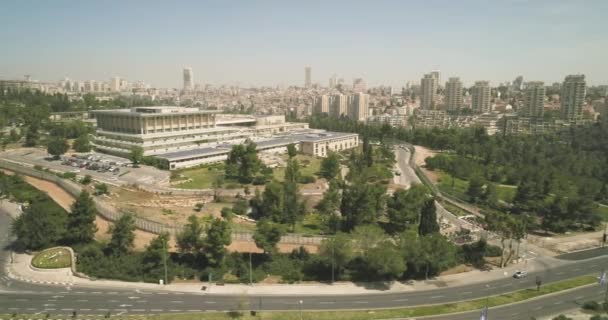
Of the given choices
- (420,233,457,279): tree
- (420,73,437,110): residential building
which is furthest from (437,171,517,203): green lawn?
(420,73,437,110): residential building

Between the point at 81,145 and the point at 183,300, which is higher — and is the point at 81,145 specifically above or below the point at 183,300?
above

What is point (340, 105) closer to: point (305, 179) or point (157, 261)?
point (305, 179)

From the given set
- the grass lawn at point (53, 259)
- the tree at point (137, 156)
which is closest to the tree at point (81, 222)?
the grass lawn at point (53, 259)

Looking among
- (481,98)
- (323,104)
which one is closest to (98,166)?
(323,104)

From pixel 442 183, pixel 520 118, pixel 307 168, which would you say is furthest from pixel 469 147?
pixel 520 118

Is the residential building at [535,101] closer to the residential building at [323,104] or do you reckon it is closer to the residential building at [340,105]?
the residential building at [340,105]
